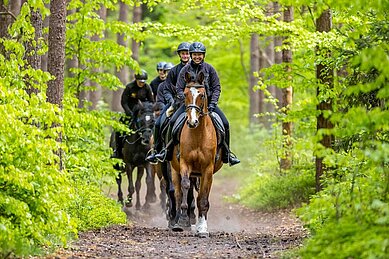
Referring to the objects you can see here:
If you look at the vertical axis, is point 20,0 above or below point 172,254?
above

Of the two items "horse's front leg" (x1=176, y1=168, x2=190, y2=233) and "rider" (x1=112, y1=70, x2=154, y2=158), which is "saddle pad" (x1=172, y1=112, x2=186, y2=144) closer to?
"horse's front leg" (x1=176, y1=168, x2=190, y2=233)

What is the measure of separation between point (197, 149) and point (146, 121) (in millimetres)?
6206

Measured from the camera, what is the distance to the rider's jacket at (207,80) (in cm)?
1515

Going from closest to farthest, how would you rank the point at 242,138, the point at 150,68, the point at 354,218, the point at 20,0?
the point at 354,218, the point at 20,0, the point at 242,138, the point at 150,68

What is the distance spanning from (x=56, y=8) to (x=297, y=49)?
21.9 ft

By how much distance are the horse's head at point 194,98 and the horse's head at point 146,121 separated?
6.43 m

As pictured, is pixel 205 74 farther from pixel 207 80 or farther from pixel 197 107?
pixel 197 107

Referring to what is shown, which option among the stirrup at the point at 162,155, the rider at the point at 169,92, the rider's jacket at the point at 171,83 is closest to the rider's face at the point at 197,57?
the rider at the point at 169,92

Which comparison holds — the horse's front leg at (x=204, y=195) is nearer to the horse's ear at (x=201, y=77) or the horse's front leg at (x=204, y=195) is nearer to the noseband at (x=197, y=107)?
the noseband at (x=197, y=107)

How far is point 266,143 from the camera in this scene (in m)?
22.8

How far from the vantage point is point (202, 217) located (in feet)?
49.8

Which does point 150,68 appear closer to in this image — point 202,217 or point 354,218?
point 202,217

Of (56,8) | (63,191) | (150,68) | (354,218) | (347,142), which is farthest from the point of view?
(150,68)

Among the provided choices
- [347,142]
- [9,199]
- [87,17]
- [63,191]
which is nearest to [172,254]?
[63,191]
